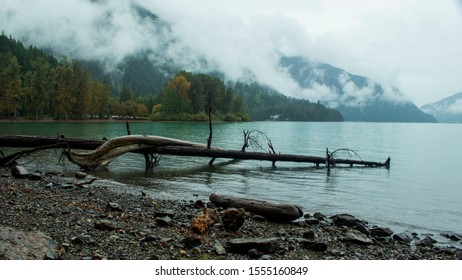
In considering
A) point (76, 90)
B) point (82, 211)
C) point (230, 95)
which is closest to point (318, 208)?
point (82, 211)

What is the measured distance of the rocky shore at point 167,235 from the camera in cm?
664

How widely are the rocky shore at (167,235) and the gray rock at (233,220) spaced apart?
2cm

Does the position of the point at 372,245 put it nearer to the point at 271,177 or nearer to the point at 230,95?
the point at 271,177

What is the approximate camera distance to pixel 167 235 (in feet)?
26.7

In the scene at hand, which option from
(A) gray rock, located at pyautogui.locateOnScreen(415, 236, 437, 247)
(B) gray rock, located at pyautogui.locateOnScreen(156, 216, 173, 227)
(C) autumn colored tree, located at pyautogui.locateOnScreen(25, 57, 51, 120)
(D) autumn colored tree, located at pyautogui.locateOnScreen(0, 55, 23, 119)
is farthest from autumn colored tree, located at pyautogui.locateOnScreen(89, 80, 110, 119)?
(A) gray rock, located at pyautogui.locateOnScreen(415, 236, 437, 247)

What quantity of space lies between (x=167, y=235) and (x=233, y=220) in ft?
5.19

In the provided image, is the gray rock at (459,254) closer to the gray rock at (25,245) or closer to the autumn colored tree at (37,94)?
the gray rock at (25,245)

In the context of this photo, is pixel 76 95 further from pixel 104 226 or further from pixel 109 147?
pixel 104 226

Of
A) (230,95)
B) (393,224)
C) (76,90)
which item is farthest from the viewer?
(230,95)

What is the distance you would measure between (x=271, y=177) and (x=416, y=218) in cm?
946

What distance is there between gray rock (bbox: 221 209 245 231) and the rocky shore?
2 cm

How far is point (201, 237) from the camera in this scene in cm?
809

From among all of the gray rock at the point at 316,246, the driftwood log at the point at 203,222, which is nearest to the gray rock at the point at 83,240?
the driftwood log at the point at 203,222

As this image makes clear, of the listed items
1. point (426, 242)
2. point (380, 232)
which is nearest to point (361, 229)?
point (380, 232)
